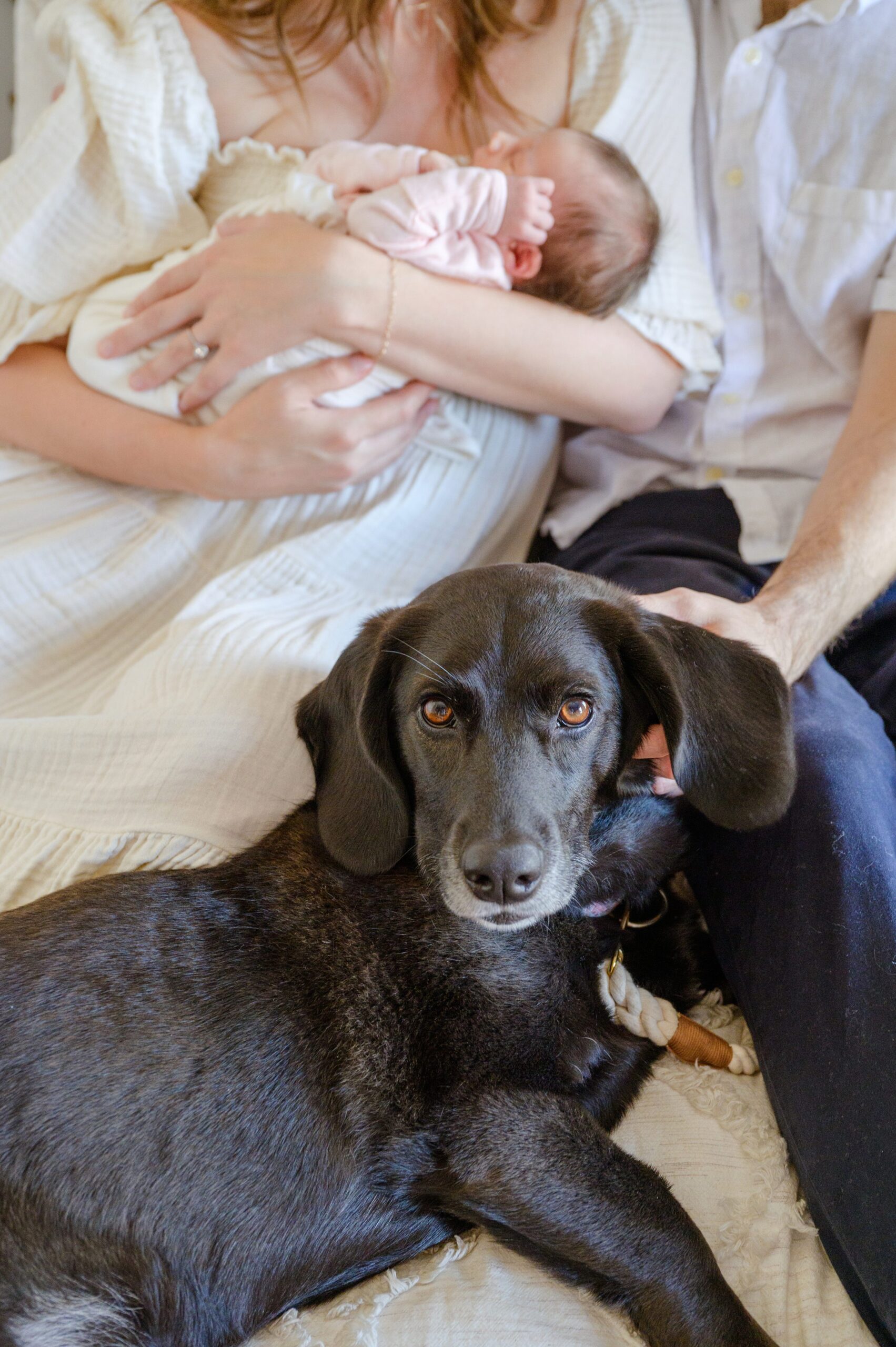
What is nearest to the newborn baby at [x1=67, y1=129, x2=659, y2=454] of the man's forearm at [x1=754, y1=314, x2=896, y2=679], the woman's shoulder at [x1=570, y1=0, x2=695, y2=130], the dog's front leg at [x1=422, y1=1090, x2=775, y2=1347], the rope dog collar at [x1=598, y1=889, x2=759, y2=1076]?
the woman's shoulder at [x1=570, y1=0, x2=695, y2=130]

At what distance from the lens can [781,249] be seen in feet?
6.08

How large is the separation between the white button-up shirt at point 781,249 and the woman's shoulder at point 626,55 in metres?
0.09

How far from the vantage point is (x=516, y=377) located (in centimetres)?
181

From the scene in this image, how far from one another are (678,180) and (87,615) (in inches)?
51.3

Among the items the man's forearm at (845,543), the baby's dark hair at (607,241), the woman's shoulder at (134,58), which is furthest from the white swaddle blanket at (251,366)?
the man's forearm at (845,543)

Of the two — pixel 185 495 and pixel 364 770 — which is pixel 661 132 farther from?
pixel 364 770

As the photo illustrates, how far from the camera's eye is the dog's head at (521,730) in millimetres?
1197

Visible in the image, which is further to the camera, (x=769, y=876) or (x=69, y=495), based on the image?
(x=69, y=495)

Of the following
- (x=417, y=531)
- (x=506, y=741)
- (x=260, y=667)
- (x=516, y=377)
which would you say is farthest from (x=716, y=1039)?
(x=516, y=377)

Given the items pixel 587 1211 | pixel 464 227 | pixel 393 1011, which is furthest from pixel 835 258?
pixel 587 1211

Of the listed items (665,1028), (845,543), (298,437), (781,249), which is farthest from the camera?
(781,249)

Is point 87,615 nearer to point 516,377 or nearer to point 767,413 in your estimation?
point 516,377

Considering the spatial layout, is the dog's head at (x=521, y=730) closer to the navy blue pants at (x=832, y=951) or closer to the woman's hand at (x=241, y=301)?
the navy blue pants at (x=832, y=951)

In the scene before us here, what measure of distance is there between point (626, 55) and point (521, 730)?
1339 mm
